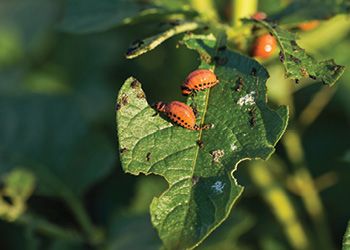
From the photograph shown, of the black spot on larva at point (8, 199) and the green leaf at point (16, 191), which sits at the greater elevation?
the green leaf at point (16, 191)

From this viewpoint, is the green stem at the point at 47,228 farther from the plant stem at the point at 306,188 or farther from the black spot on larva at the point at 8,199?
the plant stem at the point at 306,188

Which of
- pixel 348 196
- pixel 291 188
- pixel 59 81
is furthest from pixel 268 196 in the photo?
pixel 59 81

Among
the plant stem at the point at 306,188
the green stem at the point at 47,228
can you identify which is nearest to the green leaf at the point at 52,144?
the green stem at the point at 47,228

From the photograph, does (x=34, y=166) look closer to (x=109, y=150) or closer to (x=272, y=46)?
(x=109, y=150)

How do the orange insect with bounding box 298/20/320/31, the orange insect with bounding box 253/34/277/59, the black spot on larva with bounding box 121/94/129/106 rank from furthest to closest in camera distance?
1. the orange insect with bounding box 298/20/320/31
2. the orange insect with bounding box 253/34/277/59
3. the black spot on larva with bounding box 121/94/129/106

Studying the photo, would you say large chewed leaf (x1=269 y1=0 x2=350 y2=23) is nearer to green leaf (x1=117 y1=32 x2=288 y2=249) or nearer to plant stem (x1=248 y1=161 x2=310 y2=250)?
green leaf (x1=117 y1=32 x2=288 y2=249)

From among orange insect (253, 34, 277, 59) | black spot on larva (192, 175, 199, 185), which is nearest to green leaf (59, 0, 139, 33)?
orange insect (253, 34, 277, 59)
